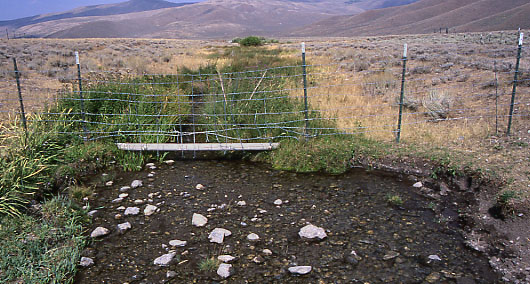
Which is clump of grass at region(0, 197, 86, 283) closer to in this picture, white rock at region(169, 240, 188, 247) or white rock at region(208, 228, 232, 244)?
white rock at region(169, 240, 188, 247)

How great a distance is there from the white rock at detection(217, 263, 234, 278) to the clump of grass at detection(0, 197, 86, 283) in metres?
1.55

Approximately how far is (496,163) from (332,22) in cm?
18170

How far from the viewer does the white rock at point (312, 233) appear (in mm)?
4980

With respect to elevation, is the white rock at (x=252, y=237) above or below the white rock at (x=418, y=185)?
below

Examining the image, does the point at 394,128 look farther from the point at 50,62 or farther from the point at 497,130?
the point at 50,62

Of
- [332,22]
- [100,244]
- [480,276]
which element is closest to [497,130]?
[480,276]

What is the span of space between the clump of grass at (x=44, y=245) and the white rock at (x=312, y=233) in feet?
A: 8.77

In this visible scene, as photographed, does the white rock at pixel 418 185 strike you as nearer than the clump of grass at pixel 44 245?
No

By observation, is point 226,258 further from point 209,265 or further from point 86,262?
point 86,262

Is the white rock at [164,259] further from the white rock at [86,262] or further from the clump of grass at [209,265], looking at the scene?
the white rock at [86,262]

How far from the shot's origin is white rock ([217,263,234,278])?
4.29 m

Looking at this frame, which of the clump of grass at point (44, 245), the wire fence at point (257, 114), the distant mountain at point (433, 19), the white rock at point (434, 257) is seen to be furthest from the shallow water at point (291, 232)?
the distant mountain at point (433, 19)

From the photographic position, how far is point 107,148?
770 cm

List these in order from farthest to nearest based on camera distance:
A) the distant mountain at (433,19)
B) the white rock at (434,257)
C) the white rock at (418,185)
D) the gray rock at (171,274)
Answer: the distant mountain at (433,19), the white rock at (418,185), the white rock at (434,257), the gray rock at (171,274)
